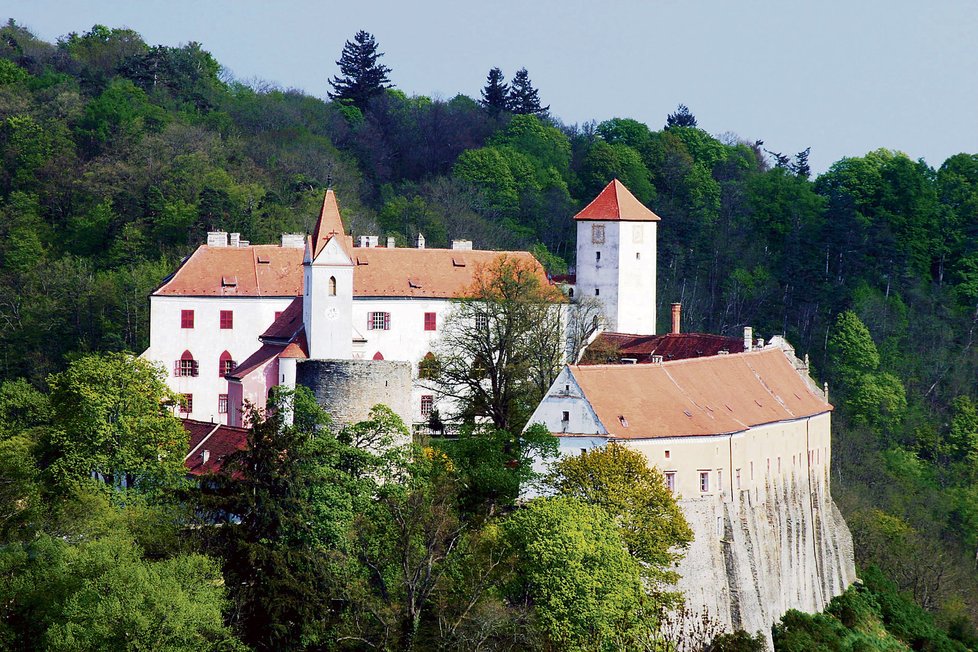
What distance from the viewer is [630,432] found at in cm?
4625

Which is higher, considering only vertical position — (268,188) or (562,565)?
(268,188)

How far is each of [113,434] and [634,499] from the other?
512 inches

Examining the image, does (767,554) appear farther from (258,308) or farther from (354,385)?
(258,308)

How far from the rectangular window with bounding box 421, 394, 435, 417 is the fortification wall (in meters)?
11.1

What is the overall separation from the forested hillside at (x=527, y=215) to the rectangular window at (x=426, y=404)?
14881 millimetres

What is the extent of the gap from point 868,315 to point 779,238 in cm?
1090

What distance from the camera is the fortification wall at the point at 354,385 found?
47094mm

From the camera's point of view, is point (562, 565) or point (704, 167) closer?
point (562, 565)

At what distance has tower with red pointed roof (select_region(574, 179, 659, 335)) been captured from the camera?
63062 mm

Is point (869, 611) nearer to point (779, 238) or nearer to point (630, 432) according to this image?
point (630, 432)

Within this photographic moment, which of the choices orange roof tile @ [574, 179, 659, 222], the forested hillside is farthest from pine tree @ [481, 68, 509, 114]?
orange roof tile @ [574, 179, 659, 222]

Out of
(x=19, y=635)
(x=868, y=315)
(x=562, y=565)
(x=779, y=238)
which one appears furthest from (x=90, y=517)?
(x=779, y=238)

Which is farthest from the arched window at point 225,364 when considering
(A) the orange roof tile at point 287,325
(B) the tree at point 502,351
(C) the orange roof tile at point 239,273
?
(B) the tree at point 502,351

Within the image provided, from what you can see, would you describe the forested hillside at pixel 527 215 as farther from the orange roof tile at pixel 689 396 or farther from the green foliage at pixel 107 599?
the green foliage at pixel 107 599
